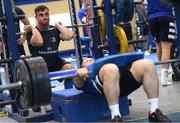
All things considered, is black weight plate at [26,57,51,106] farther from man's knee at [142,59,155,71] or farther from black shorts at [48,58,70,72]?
black shorts at [48,58,70,72]

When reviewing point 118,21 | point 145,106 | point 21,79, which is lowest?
point 145,106

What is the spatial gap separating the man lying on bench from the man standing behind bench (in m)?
0.93

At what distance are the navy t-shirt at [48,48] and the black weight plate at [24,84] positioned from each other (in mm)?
954

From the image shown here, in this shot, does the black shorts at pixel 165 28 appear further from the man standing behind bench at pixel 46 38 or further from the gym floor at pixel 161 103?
the man standing behind bench at pixel 46 38

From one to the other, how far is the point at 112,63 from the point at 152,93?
38cm

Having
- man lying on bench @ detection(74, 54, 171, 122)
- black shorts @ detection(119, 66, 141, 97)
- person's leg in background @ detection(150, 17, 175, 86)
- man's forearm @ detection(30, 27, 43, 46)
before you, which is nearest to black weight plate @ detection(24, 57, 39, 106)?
man lying on bench @ detection(74, 54, 171, 122)

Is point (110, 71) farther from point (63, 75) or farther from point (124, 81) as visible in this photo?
point (63, 75)

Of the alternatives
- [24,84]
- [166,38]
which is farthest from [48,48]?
[166,38]

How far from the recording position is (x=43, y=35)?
4281 millimetres

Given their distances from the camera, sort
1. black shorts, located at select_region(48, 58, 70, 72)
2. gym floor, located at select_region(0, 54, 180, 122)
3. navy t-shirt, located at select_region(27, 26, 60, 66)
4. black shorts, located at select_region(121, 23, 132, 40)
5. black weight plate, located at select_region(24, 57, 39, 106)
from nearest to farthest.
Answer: black weight plate, located at select_region(24, 57, 39, 106) < gym floor, located at select_region(0, 54, 180, 122) < navy t-shirt, located at select_region(27, 26, 60, 66) < black shorts, located at select_region(48, 58, 70, 72) < black shorts, located at select_region(121, 23, 132, 40)

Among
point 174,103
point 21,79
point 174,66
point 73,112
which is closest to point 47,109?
point 73,112

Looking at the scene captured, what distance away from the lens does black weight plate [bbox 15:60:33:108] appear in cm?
308

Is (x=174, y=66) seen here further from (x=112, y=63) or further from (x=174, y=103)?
(x=112, y=63)

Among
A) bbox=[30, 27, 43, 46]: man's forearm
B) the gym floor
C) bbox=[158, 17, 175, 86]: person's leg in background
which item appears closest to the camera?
the gym floor
